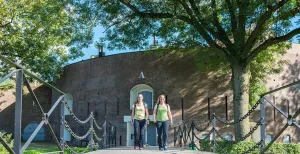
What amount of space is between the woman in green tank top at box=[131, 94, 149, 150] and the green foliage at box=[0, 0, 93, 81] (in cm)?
785

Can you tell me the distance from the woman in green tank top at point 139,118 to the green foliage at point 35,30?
7.85 metres

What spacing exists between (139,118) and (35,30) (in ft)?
42.8

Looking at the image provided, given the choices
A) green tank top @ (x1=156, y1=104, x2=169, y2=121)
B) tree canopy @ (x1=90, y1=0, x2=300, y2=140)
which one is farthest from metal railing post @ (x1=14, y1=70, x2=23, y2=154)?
tree canopy @ (x1=90, y1=0, x2=300, y2=140)

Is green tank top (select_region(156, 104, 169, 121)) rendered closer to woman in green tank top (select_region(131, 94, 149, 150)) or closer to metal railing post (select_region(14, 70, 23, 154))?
woman in green tank top (select_region(131, 94, 149, 150))

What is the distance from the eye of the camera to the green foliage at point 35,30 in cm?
1780

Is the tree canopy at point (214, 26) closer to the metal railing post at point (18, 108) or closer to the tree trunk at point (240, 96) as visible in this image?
the tree trunk at point (240, 96)

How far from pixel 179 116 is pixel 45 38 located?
887cm

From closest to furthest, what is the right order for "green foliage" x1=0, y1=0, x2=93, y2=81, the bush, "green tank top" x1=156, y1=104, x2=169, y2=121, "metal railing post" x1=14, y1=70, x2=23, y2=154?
"metal railing post" x1=14, y1=70, x2=23, y2=154 → "green tank top" x1=156, y1=104, x2=169, y2=121 → the bush → "green foliage" x1=0, y1=0, x2=93, y2=81

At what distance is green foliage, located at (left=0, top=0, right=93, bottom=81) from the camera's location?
58.4 feet

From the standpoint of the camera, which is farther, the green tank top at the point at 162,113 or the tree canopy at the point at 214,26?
the tree canopy at the point at 214,26

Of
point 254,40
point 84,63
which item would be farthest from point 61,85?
point 254,40

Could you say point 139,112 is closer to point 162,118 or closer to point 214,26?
point 162,118

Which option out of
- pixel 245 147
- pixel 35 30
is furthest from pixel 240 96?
pixel 35 30

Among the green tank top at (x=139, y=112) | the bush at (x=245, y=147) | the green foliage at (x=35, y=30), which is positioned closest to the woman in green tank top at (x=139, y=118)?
the green tank top at (x=139, y=112)
